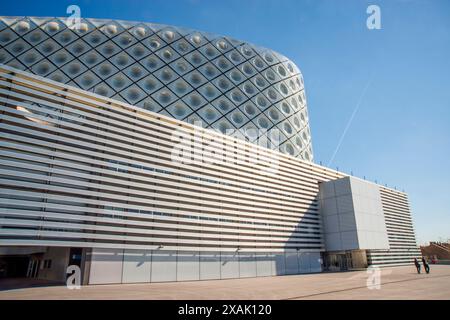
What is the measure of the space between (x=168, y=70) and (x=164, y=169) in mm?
17000

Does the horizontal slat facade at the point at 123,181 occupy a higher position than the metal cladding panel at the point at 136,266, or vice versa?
the horizontal slat facade at the point at 123,181

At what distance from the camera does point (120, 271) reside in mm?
17188

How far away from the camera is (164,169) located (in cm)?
2045

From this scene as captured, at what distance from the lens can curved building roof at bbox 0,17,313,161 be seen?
30938mm

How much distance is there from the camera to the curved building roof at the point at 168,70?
30938mm

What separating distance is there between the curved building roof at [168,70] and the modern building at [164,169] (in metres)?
0.17

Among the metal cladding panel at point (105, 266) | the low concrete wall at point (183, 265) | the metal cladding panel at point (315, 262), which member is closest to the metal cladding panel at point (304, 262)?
the low concrete wall at point (183, 265)

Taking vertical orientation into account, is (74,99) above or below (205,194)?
above

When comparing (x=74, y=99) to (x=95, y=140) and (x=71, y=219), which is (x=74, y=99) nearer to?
(x=95, y=140)

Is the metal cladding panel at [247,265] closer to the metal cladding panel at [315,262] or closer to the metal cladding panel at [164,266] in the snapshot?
the metal cladding panel at [164,266]

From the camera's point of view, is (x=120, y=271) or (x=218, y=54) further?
(x=218, y=54)

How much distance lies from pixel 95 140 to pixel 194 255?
981 centimetres
